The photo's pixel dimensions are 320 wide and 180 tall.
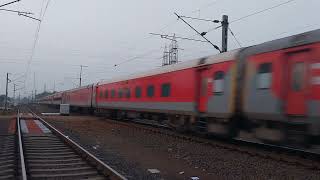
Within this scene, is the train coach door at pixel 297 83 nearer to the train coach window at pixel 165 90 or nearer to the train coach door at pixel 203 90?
the train coach door at pixel 203 90

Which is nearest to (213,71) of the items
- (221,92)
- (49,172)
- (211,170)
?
(221,92)

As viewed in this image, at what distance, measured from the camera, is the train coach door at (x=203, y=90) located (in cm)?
1816

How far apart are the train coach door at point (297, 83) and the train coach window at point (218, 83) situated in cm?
400

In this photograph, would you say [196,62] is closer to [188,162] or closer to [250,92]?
[250,92]

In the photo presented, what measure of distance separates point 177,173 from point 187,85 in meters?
9.47

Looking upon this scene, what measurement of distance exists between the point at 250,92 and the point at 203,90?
12.8 feet

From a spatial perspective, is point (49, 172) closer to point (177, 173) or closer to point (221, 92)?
point (177, 173)

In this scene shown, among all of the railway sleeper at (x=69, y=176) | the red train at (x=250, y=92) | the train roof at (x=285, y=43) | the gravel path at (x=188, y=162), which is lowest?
the railway sleeper at (x=69, y=176)

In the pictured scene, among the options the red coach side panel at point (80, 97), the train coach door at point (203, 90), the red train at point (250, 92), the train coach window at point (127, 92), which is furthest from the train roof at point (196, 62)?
the red coach side panel at point (80, 97)

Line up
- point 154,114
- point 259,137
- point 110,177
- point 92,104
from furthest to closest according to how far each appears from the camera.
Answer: point 92,104 → point 154,114 → point 259,137 → point 110,177

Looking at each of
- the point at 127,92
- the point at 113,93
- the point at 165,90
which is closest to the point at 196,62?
the point at 165,90

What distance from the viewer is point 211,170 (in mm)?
11219

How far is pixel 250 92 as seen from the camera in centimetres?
1475

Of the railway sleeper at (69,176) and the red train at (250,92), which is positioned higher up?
the red train at (250,92)
